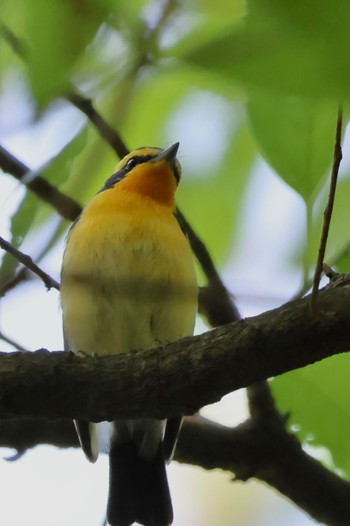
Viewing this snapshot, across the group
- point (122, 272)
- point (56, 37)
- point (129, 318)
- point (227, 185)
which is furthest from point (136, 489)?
point (56, 37)

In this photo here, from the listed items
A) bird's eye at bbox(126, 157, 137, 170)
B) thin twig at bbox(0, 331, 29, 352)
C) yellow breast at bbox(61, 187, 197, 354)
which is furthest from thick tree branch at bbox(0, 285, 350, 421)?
bird's eye at bbox(126, 157, 137, 170)

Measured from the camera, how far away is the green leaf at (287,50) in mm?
425

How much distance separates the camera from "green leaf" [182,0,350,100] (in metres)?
0.43

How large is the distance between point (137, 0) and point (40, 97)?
0.11 meters

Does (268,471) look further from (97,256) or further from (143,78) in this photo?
(143,78)

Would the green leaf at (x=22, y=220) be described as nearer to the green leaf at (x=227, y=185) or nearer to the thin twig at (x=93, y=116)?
the thin twig at (x=93, y=116)

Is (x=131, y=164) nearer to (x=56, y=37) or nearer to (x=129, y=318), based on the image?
(x=129, y=318)

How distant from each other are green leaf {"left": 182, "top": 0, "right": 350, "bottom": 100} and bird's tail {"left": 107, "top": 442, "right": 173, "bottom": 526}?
325 centimetres

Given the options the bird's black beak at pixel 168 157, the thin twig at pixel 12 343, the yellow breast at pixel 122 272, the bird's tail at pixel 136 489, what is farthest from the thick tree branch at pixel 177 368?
the bird's black beak at pixel 168 157

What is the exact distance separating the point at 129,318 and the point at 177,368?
1321mm

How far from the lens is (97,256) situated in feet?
10.8

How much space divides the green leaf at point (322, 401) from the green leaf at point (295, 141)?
78 centimetres

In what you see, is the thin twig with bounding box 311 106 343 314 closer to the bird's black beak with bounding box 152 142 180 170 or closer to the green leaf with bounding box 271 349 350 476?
the green leaf with bounding box 271 349 350 476

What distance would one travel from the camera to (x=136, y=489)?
356 centimetres
